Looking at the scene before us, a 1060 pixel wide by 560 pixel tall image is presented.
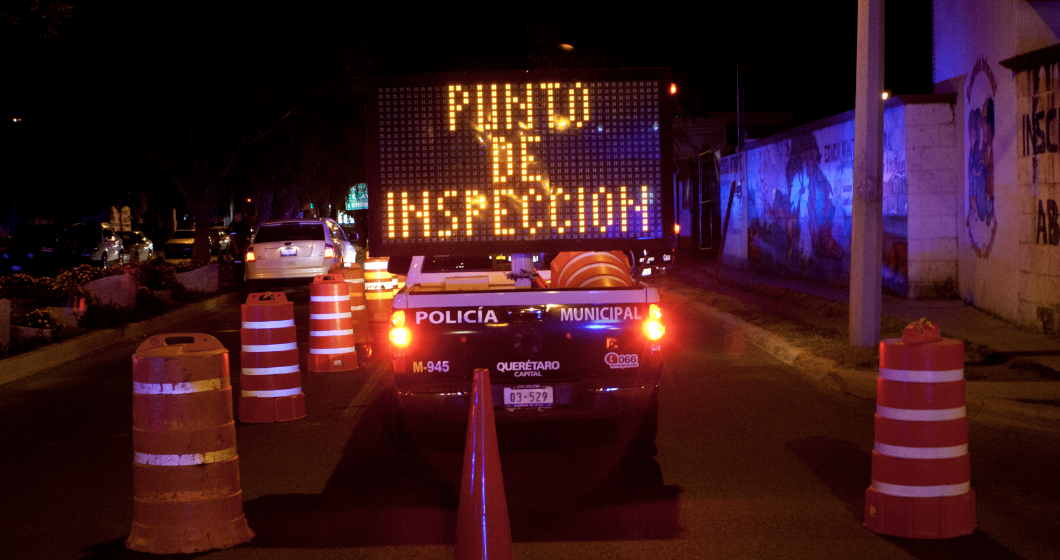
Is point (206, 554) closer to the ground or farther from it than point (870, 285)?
closer to the ground

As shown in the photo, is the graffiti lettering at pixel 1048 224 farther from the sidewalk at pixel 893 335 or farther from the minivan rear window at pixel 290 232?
the minivan rear window at pixel 290 232

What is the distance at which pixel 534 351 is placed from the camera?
23.2 feet

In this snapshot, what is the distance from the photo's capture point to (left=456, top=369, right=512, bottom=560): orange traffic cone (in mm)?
4598

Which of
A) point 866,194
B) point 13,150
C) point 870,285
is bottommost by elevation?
point 870,285

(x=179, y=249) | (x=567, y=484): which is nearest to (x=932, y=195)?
(x=567, y=484)

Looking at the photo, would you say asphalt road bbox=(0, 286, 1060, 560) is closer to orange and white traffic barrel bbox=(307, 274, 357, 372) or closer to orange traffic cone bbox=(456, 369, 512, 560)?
orange traffic cone bbox=(456, 369, 512, 560)

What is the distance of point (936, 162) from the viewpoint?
17266 mm

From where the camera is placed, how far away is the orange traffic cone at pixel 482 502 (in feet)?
15.1

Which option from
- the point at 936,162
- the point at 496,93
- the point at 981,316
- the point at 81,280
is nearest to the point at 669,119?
the point at 496,93

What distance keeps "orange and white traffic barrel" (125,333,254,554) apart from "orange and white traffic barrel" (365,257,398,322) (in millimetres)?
10044

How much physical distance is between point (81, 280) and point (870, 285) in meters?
13.0

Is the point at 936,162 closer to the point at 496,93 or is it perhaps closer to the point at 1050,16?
the point at 1050,16

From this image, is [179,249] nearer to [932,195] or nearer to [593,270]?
[932,195]

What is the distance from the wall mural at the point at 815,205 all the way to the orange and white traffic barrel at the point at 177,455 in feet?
48.4
